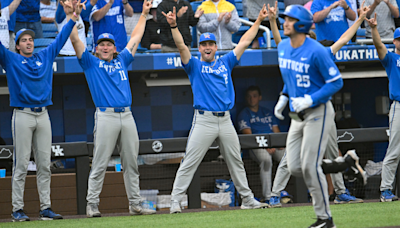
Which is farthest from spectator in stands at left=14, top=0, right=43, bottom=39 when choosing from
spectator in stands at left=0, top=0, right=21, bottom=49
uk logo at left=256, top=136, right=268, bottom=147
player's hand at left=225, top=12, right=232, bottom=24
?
uk logo at left=256, top=136, right=268, bottom=147

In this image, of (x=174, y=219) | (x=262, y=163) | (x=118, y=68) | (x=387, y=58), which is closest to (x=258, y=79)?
(x=262, y=163)

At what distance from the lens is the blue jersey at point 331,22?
7961 mm

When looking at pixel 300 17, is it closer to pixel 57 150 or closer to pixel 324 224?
pixel 324 224

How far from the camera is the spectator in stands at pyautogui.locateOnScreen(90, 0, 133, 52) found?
23.9 feet

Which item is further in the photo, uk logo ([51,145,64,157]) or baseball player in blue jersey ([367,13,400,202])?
uk logo ([51,145,64,157])

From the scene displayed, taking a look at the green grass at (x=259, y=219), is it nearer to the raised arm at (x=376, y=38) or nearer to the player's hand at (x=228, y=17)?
the raised arm at (x=376, y=38)

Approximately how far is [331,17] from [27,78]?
15.9ft

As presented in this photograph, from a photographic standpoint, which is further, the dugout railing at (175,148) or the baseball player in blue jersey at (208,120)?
the dugout railing at (175,148)

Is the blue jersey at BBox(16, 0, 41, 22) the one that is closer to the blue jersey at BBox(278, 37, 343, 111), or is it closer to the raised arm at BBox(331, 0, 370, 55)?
the raised arm at BBox(331, 0, 370, 55)

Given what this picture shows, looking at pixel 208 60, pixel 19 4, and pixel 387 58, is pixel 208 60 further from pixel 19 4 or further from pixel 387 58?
pixel 19 4

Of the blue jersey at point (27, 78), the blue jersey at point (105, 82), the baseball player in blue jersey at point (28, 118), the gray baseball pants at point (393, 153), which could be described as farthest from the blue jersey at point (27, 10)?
the gray baseball pants at point (393, 153)

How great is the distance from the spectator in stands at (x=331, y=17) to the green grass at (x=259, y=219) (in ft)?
10.6

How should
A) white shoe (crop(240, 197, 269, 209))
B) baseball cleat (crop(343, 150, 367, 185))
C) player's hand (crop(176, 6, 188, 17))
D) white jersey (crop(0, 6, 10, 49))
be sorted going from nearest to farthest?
1. baseball cleat (crop(343, 150, 367, 185))
2. white shoe (crop(240, 197, 269, 209))
3. white jersey (crop(0, 6, 10, 49))
4. player's hand (crop(176, 6, 188, 17))

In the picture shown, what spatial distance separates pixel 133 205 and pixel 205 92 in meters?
1.51
